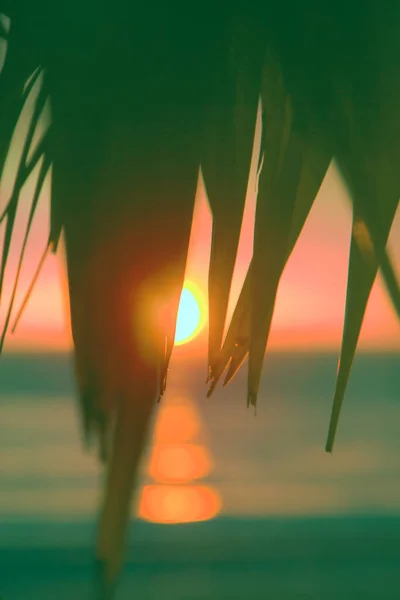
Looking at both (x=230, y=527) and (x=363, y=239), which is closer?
(x=363, y=239)

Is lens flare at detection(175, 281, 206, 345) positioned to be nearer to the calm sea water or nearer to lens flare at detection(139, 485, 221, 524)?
the calm sea water

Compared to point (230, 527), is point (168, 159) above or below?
above

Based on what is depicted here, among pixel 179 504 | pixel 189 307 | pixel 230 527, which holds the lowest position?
pixel 179 504

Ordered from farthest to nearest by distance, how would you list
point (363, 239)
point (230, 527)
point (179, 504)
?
point (179, 504) → point (230, 527) → point (363, 239)

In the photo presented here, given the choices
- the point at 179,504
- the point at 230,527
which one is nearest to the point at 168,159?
the point at 230,527

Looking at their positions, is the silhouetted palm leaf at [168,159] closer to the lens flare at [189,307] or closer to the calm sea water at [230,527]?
the lens flare at [189,307]

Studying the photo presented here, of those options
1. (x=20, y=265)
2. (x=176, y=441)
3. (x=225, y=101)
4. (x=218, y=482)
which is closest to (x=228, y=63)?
(x=225, y=101)

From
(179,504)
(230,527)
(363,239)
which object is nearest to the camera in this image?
(363,239)

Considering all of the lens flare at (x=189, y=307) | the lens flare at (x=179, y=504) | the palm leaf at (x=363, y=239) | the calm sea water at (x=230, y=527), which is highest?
the palm leaf at (x=363, y=239)

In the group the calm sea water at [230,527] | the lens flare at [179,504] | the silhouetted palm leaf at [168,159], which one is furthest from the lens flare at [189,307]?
the lens flare at [179,504]

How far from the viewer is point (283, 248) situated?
0.36 m

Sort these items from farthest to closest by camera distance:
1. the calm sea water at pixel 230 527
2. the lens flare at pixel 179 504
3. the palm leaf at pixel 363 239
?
the lens flare at pixel 179 504, the calm sea water at pixel 230 527, the palm leaf at pixel 363 239

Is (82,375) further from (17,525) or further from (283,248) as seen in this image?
(17,525)

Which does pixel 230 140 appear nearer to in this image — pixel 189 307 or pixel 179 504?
pixel 189 307
